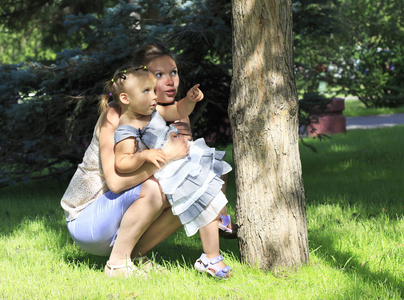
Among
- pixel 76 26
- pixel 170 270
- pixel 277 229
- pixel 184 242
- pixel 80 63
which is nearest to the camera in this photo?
pixel 277 229

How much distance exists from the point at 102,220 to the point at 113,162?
1.11 feet

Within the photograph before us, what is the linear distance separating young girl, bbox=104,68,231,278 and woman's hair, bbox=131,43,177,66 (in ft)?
0.81

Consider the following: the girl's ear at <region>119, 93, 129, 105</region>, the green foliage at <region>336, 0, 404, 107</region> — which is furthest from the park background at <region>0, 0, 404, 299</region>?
the green foliage at <region>336, 0, 404, 107</region>

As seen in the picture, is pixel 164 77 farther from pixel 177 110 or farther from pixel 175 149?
pixel 175 149

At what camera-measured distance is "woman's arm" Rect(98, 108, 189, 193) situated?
295cm

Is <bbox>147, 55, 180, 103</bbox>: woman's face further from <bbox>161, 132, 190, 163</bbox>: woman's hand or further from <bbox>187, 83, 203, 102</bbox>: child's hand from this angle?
<bbox>161, 132, 190, 163</bbox>: woman's hand

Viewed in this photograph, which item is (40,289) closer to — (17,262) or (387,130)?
(17,262)

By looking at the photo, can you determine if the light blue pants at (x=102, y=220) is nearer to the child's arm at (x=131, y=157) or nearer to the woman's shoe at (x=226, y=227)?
the child's arm at (x=131, y=157)

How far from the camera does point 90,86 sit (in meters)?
5.71

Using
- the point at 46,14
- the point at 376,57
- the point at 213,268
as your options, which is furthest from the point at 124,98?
the point at 376,57

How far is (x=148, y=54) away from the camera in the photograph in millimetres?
3318

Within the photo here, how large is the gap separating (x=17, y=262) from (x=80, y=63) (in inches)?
96.2

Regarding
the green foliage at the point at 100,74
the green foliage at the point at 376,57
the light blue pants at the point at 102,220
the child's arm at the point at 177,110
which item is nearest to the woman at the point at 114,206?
the light blue pants at the point at 102,220

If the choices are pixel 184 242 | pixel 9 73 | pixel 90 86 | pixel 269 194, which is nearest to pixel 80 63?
pixel 90 86
